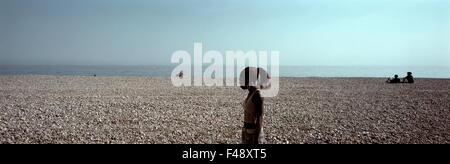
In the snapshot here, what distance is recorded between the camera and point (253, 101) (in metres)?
3.94

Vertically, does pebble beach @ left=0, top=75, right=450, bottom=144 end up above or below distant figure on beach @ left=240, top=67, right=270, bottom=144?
below

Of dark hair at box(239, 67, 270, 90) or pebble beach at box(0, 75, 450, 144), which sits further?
pebble beach at box(0, 75, 450, 144)

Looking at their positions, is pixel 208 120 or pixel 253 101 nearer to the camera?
pixel 253 101

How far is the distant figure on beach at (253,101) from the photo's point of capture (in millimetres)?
3844

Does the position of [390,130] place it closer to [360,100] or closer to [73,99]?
[360,100]

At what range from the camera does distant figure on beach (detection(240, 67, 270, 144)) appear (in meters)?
3.84

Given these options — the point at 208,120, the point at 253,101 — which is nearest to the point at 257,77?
the point at 253,101

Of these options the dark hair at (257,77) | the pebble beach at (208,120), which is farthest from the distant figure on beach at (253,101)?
the pebble beach at (208,120)

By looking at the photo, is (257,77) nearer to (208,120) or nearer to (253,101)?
(253,101)

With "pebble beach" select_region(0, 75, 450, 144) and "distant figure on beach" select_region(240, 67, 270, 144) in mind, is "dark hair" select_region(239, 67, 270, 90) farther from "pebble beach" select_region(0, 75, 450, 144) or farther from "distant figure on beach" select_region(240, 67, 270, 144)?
"pebble beach" select_region(0, 75, 450, 144)

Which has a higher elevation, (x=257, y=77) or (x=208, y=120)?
(x=257, y=77)

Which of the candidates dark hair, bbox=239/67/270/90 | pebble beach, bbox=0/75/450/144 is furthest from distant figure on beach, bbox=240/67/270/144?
pebble beach, bbox=0/75/450/144
